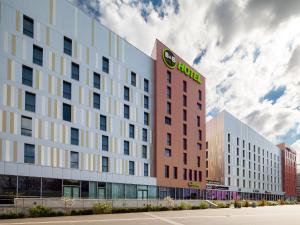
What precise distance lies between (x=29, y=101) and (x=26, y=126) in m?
2.79

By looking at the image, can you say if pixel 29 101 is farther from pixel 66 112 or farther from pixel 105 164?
pixel 105 164

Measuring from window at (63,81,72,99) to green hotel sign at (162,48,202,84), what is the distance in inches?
862

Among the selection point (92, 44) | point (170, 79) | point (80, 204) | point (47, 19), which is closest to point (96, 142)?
point (80, 204)

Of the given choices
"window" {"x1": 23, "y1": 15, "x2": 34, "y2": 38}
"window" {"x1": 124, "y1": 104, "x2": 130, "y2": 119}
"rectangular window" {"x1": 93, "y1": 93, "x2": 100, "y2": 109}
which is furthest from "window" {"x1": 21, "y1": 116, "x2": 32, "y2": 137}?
"window" {"x1": 124, "y1": 104, "x2": 130, "y2": 119}

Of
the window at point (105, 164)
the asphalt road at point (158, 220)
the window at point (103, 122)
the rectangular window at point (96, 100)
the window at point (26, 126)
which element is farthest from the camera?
the window at point (103, 122)

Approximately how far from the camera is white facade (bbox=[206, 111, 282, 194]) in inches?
3568

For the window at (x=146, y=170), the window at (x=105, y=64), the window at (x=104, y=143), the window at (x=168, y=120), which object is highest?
the window at (x=105, y=64)

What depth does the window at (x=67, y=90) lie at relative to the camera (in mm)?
42312

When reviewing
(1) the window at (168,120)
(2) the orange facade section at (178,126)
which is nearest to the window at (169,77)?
(2) the orange facade section at (178,126)

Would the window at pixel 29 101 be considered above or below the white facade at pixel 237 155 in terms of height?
above

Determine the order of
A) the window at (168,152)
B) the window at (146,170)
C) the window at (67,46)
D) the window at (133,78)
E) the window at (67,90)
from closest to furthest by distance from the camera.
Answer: the window at (67,90) < the window at (67,46) < the window at (133,78) < the window at (146,170) < the window at (168,152)

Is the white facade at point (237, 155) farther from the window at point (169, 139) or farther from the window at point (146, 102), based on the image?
the window at point (146, 102)

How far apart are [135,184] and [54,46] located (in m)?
23.1

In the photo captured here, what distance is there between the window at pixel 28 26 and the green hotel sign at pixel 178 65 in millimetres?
26382
